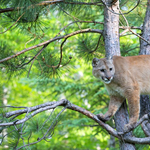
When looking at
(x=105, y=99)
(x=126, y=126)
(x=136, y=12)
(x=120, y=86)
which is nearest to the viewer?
(x=126, y=126)

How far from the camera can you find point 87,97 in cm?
938

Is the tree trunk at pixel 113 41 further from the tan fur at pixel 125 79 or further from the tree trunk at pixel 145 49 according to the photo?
the tree trunk at pixel 145 49

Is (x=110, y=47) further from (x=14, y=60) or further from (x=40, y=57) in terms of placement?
(x=14, y=60)

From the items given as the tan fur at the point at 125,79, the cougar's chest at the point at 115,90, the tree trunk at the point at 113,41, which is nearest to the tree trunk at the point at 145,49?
the tan fur at the point at 125,79

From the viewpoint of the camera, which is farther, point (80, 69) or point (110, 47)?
point (80, 69)

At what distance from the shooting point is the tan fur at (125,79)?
431 centimetres

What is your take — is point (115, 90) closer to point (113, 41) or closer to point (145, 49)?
point (113, 41)

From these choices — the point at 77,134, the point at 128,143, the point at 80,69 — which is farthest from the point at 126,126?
the point at 80,69

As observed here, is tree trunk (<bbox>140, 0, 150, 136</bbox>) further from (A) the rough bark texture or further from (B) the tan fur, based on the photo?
(A) the rough bark texture

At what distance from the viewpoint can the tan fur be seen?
14.1 feet

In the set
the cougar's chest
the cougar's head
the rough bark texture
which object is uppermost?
the rough bark texture

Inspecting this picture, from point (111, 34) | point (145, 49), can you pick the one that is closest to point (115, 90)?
point (111, 34)

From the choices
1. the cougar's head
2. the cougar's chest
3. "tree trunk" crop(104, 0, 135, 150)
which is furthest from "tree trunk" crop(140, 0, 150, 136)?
the cougar's head

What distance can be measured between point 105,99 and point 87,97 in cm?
77
